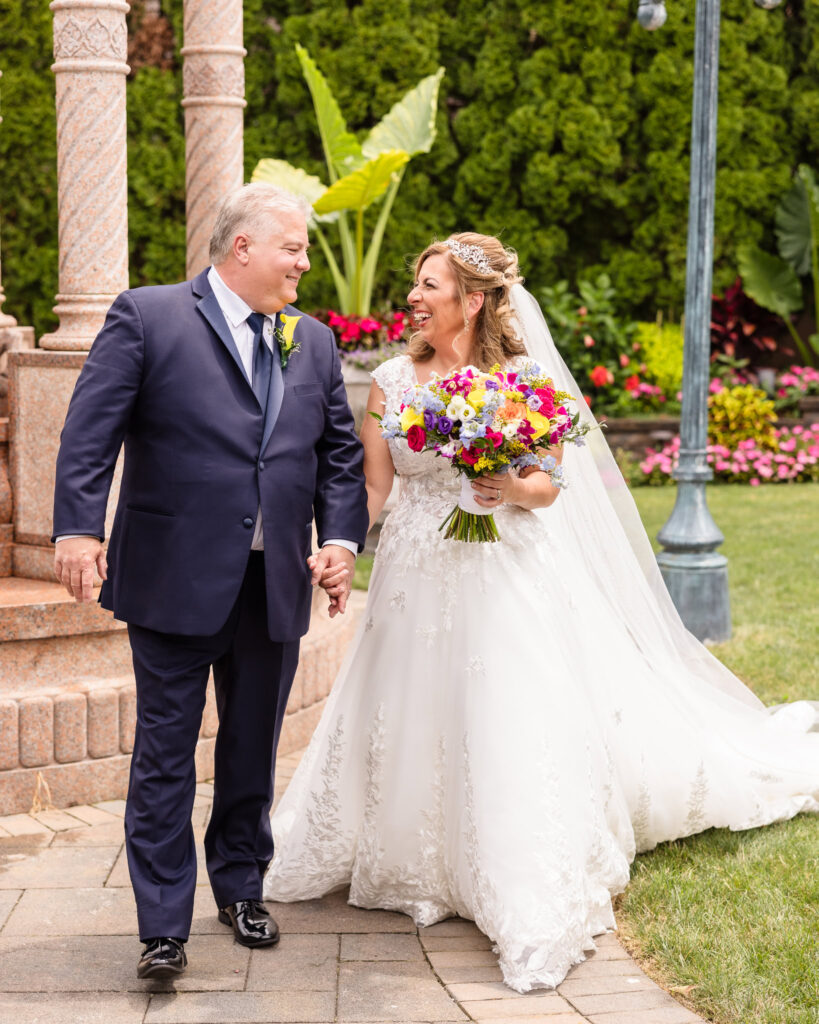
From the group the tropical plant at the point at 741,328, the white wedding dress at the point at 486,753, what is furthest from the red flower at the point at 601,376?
the white wedding dress at the point at 486,753

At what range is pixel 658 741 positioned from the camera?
437 centimetres

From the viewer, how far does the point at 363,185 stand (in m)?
11.6

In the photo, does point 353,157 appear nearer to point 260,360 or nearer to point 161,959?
point 260,360

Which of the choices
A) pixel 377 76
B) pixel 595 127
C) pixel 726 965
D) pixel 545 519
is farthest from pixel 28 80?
pixel 726 965

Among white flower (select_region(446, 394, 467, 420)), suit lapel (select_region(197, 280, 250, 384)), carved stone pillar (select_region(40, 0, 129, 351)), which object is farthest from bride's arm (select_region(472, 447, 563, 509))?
carved stone pillar (select_region(40, 0, 129, 351))

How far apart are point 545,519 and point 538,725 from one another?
2.57ft

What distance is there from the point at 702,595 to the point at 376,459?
3.60 meters

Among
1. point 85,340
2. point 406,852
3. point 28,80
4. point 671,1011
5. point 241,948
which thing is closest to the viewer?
point 671,1011

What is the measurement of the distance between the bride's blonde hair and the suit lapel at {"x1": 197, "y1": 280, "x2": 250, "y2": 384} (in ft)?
2.62

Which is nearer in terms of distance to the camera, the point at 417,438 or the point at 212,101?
the point at 417,438

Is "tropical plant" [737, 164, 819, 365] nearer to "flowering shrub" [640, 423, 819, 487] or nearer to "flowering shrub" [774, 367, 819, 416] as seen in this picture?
"flowering shrub" [774, 367, 819, 416]

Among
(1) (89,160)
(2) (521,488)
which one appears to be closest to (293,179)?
(1) (89,160)

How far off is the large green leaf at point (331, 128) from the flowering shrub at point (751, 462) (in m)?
3.98

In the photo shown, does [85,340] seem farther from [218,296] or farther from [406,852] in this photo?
[406,852]
